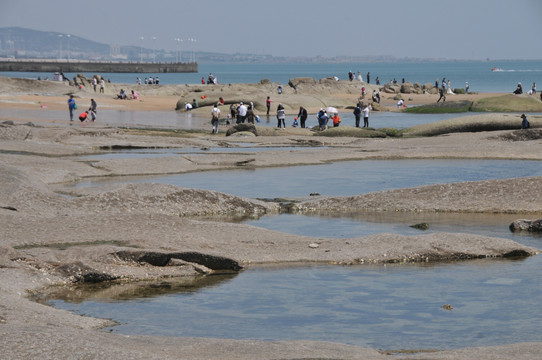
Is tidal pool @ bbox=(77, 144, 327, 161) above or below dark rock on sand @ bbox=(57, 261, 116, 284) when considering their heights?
below

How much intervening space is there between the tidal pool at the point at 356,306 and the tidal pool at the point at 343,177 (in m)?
10.7

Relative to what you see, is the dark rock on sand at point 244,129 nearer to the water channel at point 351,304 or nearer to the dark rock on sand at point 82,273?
the water channel at point 351,304

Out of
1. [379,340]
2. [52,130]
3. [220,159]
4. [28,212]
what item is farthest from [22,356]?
[52,130]

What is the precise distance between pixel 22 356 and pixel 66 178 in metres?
21.2

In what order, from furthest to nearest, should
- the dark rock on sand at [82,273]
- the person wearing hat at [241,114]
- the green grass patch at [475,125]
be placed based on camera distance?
the person wearing hat at [241,114]
the green grass patch at [475,125]
the dark rock on sand at [82,273]

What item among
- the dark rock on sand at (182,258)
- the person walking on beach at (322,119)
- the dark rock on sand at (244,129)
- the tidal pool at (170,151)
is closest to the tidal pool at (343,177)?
the tidal pool at (170,151)

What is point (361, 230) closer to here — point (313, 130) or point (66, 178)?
point (66, 178)

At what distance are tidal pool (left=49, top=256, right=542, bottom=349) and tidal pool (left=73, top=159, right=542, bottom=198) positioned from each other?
10.7 meters

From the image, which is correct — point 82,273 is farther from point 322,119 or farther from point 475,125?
point 322,119

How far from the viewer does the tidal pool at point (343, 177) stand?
29.9m

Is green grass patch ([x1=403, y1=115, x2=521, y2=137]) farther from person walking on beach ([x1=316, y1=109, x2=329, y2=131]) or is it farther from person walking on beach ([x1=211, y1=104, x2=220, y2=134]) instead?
person walking on beach ([x1=211, y1=104, x2=220, y2=134])

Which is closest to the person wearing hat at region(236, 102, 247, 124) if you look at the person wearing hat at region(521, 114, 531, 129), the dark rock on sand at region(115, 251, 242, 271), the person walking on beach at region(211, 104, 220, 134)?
the person walking on beach at region(211, 104, 220, 134)

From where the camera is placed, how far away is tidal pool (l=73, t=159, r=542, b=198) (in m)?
29.9

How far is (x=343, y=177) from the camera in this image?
33156 mm
